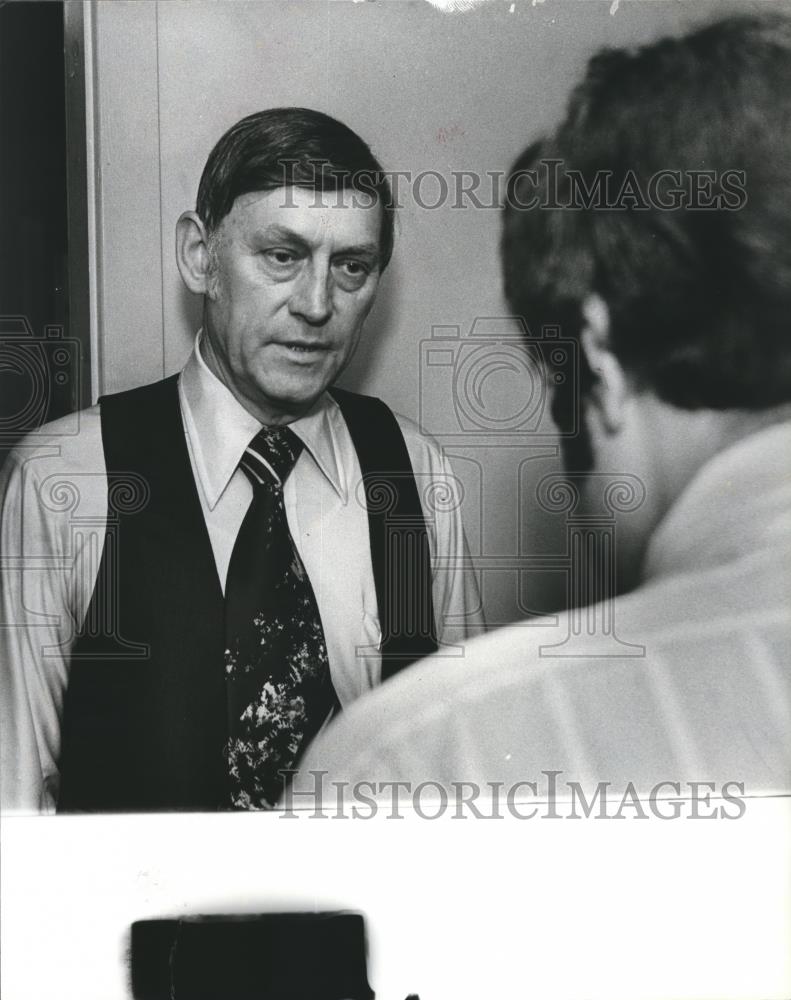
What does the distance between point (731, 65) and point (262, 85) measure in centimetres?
106

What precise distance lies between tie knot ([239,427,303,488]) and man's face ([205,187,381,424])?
0.08m

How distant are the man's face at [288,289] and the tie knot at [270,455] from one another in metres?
0.08

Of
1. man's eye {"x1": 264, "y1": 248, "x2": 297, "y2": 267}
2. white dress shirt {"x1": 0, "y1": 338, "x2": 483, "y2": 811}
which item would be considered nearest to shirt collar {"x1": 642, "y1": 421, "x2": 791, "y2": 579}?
white dress shirt {"x1": 0, "y1": 338, "x2": 483, "y2": 811}

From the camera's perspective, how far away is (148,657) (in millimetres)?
2857

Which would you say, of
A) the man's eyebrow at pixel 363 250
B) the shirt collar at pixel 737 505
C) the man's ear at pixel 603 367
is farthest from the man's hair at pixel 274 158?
the shirt collar at pixel 737 505

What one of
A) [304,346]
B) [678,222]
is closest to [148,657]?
[304,346]

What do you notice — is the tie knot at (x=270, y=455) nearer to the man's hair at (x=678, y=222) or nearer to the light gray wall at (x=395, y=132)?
the light gray wall at (x=395, y=132)

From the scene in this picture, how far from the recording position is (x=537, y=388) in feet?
9.56

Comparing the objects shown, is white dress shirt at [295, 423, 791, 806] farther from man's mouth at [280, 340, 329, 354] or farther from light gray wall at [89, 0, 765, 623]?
man's mouth at [280, 340, 329, 354]

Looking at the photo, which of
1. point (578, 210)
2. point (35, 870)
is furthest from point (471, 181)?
point (35, 870)

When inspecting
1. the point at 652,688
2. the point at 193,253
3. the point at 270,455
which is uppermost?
the point at 193,253

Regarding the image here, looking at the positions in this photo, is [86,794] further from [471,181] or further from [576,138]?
[576,138]

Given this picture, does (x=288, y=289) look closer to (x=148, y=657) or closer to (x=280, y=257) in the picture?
(x=280, y=257)

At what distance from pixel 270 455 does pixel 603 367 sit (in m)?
0.78
